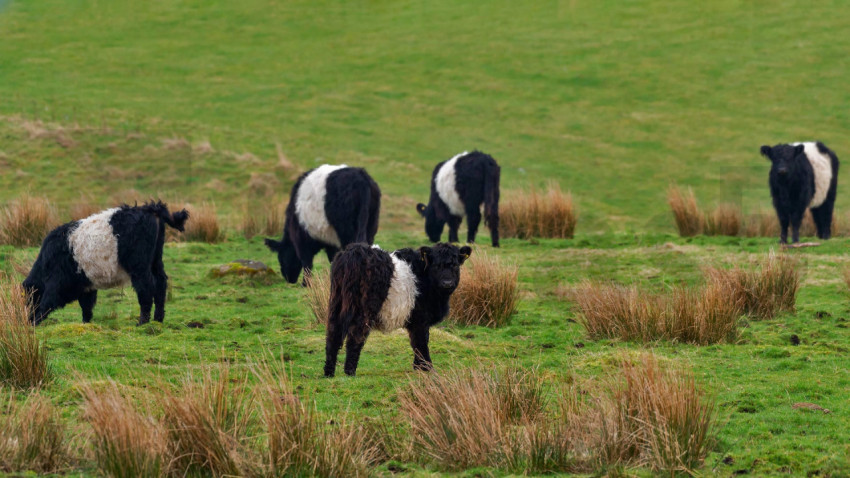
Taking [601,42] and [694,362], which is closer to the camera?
[694,362]

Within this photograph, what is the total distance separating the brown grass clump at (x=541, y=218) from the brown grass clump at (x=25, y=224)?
31.6 ft

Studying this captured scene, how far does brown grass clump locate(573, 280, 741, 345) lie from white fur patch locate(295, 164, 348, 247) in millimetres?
5483

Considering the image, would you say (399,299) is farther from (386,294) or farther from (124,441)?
(124,441)

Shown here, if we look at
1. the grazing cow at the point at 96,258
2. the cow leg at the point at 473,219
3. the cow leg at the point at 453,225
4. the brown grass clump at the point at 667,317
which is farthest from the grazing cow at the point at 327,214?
the cow leg at the point at 453,225

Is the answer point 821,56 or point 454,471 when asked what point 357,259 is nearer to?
point 454,471

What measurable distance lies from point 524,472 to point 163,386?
100 inches

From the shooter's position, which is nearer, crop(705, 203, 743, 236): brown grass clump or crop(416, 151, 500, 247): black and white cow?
crop(416, 151, 500, 247): black and white cow

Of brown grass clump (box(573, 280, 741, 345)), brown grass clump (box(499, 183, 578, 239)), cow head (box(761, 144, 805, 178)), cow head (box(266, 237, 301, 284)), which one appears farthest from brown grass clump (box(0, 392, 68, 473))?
cow head (box(761, 144, 805, 178))

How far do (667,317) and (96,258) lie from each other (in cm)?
673

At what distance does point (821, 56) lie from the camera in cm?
4350

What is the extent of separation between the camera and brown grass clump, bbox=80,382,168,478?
606cm

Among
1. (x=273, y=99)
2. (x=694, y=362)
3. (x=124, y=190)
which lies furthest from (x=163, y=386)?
(x=273, y=99)

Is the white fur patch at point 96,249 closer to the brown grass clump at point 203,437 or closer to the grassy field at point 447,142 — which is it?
the grassy field at point 447,142

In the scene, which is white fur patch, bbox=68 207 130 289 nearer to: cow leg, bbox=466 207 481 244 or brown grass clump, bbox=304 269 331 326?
brown grass clump, bbox=304 269 331 326
